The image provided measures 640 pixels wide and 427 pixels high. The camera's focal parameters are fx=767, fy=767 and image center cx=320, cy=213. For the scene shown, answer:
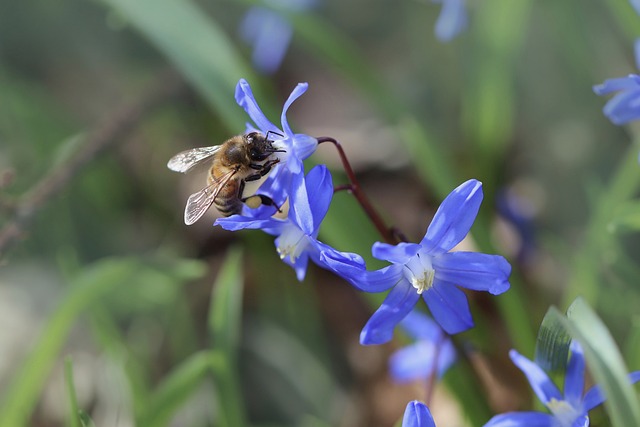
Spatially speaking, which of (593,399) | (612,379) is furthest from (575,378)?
(612,379)

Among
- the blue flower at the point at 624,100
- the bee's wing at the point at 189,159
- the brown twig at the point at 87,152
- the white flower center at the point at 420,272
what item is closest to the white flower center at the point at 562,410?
the white flower center at the point at 420,272

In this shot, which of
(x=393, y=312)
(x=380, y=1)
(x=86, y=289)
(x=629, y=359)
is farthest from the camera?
(x=380, y=1)

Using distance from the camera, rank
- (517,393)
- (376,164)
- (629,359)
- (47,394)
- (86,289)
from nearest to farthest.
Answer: (629,359)
(86,289)
(517,393)
(47,394)
(376,164)

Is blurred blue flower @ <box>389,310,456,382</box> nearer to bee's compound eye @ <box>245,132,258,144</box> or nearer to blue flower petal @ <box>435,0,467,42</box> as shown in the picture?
bee's compound eye @ <box>245,132,258,144</box>

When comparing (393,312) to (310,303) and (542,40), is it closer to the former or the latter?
(310,303)

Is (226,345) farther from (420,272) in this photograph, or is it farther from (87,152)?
(87,152)

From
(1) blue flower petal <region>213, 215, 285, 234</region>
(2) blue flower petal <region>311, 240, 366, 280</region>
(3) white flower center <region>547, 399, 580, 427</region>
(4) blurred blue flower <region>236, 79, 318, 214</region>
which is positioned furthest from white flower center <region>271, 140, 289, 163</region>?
(3) white flower center <region>547, 399, 580, 427</region>

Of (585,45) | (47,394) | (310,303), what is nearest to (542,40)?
(585,45)
